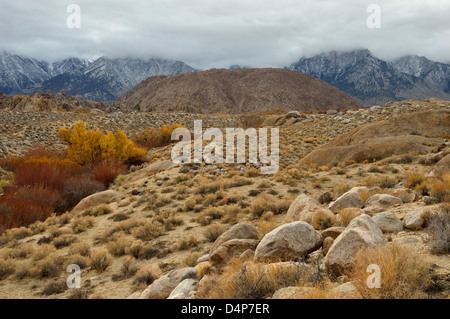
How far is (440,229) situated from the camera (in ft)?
13.4

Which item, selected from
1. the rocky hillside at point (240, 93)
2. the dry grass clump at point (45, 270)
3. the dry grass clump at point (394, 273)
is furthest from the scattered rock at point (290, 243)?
the rocky hillside at point (240, 93)

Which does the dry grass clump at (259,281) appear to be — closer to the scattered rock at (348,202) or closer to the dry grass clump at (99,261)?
the scattered rock at (348,202)

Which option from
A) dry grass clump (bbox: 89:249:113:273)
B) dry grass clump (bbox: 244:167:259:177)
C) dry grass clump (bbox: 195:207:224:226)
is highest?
dry grass clump (bbox: 244:167:259:177)

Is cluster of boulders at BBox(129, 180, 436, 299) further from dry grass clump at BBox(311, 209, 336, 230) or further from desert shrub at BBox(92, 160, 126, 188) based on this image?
desert shrub at BBox(92, 160, 126, 188)

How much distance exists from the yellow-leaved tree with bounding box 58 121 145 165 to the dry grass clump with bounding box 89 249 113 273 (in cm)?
1640

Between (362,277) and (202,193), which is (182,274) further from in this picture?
(202,193)

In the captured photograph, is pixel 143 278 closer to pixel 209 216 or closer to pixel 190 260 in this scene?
pixel 190 260

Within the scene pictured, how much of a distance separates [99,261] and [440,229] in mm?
6856

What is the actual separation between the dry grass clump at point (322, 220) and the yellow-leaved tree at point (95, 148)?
1946cm

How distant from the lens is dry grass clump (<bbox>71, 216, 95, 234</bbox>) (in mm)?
9202

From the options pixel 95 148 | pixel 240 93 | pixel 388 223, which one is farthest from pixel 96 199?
A: pixel 240 93

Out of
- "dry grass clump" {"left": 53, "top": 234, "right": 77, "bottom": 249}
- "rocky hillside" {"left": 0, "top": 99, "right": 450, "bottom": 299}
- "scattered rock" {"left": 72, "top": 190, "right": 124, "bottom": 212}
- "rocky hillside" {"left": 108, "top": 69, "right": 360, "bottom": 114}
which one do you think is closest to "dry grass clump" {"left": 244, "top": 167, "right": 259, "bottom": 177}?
"rocky hillside" {"left": 0, "top": 99, "right": 450, "bottom": 299}

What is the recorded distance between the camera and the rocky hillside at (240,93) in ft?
379

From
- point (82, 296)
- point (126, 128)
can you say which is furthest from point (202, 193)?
point (126, 128)
